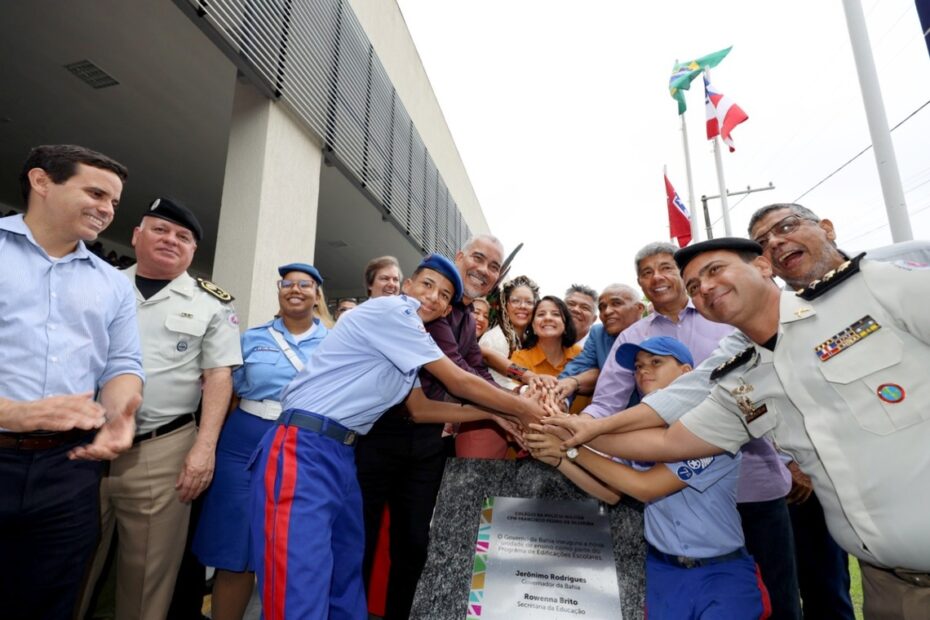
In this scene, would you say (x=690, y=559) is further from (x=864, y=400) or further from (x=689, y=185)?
(x=689, y=185)

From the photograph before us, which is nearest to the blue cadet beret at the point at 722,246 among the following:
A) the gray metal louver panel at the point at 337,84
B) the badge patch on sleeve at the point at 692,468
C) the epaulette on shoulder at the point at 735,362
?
the epaulette on shoulder at the point at 735,362

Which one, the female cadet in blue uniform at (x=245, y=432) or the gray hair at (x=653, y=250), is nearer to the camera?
the female cadet in blue uniform at (x=245, y=432)

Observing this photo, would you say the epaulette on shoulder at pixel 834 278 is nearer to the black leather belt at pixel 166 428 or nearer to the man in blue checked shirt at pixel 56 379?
the man in blue checked shirt at pixel 56 379

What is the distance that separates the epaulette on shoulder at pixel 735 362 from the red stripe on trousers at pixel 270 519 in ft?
6.01

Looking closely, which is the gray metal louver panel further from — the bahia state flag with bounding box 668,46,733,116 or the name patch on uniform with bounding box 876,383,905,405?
the bahia state flag with bounding box 668,46,733,116

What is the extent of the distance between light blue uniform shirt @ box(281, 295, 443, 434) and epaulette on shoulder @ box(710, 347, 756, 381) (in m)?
1.19

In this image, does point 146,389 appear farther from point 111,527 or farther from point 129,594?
point 129,594

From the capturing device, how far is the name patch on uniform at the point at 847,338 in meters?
1.37

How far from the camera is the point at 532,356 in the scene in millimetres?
3379

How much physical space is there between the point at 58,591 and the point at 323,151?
15.2 feet

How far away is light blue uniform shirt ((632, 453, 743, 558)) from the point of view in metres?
1.74

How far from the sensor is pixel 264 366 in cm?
257

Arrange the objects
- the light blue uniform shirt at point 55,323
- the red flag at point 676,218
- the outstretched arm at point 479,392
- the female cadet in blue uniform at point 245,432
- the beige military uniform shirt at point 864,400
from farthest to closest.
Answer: the red flag at point 676,218 → the female cadet in blue uniform at point 245,432 → the outstretched arm at point 479,392 → the light blue uniform shirt at point 55,323 → the beige military uniform shirt at point 864,400

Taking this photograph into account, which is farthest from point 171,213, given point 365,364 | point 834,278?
point 834,278
